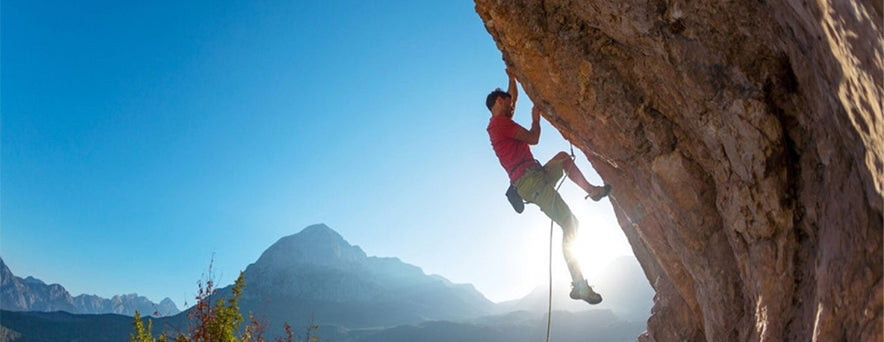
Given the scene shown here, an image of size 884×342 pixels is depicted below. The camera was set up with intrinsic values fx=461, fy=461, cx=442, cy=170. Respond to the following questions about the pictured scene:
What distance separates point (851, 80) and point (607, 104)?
3.37 metres

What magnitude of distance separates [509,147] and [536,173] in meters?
0.54

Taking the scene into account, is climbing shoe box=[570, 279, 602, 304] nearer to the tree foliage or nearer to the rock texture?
the rock texture

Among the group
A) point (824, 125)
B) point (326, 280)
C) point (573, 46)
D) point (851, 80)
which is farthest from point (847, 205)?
point (326, 280)

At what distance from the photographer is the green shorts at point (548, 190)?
258 inches

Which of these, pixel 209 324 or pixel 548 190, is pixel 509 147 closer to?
Answer: pixel 548 190

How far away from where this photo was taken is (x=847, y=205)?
9.32ft

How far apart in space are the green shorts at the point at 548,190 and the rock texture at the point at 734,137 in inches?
23.8

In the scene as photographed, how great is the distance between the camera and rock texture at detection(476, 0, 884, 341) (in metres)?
2.54

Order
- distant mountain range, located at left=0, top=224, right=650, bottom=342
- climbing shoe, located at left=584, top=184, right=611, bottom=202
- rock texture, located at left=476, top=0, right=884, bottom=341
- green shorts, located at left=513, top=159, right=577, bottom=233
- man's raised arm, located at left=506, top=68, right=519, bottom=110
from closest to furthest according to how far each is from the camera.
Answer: rock texture, located at left=476, top=0, right=884, bottom=341 → climbing shoe, located at left=584, top=184, right=611, bottom=202 → green shorts, located at left=513, top=159, right=577, bottom=233 → man's raised arm, located at left=506, top=68, right=519, bottom=110 → distant mountain range, located at left=0, top=224, right=650, bottom=342

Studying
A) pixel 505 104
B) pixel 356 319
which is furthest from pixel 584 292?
pixel 356 319

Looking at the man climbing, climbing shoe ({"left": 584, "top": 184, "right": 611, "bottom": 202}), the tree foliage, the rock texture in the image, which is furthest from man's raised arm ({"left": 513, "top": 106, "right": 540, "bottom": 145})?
the tree foliage

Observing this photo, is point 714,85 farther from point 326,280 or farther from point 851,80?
point 326,280

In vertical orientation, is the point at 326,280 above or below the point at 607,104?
above

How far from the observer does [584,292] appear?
6.30 meters
